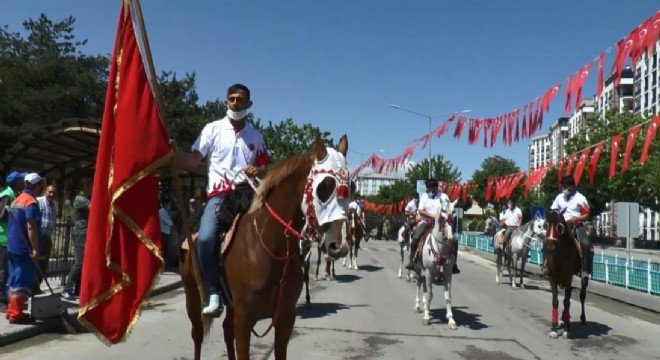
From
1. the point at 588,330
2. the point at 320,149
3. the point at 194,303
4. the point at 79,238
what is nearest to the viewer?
the point at 320,149

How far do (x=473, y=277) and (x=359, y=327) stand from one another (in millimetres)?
A: 11252

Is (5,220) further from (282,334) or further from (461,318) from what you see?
(461,318)

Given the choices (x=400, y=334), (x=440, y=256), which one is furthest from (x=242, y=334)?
(x=440, y=256)

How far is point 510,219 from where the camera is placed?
1911cm

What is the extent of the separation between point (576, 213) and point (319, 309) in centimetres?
538

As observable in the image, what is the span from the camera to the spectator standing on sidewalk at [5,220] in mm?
9117

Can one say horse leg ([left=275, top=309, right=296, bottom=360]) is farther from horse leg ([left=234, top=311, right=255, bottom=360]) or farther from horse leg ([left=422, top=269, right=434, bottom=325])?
horse leg ([left=422, top=269, right=434, bottom=325])

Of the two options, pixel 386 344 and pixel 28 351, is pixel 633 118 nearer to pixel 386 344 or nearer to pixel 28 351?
pixel 386 344

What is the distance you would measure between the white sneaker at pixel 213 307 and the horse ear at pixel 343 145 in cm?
156

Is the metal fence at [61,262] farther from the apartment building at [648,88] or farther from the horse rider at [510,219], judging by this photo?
the apartment building at [648,88]

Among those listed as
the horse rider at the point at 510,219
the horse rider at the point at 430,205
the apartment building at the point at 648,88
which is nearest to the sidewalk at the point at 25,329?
the horse rider at the point at 430,205

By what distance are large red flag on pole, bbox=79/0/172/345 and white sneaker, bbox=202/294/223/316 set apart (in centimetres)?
70

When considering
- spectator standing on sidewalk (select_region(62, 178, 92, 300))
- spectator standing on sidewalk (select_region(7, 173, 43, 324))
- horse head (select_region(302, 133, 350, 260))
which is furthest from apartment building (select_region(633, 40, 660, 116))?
horse head (select_region(302, 133, 350, 260))

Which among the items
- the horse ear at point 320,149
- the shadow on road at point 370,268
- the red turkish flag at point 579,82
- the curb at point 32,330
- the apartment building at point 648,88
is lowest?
the curb at point 32,330
